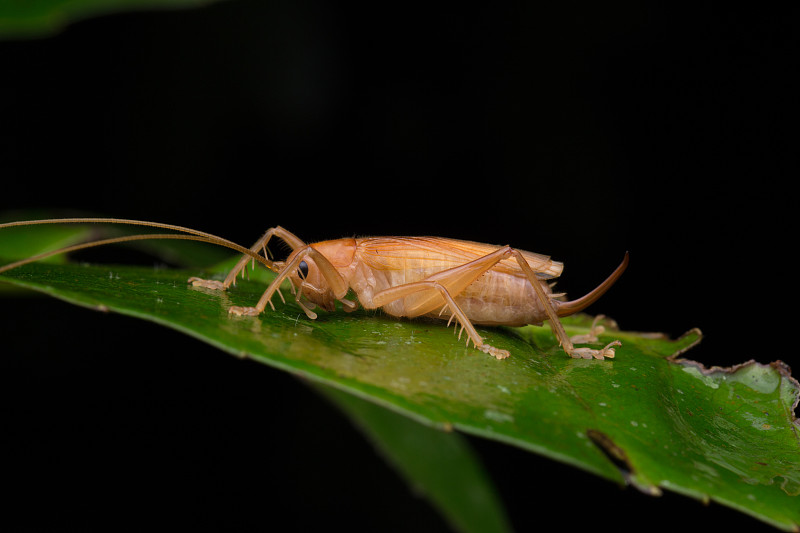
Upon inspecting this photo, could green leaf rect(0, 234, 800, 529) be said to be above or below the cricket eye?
below

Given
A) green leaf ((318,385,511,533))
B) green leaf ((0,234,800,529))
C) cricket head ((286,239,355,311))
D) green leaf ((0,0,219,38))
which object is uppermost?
green leaf ((0,0,219,38))

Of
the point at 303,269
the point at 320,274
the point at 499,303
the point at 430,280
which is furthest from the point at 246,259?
the point at 499,303

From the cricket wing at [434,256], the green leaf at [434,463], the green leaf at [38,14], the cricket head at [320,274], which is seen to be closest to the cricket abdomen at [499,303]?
the cricket wing at [434,256]

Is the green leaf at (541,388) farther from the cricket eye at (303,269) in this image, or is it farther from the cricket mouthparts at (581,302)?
the cricket mouthparts at (581,302)

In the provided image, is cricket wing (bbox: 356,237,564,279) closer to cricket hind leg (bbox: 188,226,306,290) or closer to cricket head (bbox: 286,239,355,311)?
cricket head (bbox: 286,239,355,311)

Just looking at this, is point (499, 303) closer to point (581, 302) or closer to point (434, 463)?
point (581, 302)

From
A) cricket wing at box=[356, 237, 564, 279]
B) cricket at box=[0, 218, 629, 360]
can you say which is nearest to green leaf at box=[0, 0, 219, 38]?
cricket at box=[0, 218, 629, 360]

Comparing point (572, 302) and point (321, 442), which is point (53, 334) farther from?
point (572, 302)

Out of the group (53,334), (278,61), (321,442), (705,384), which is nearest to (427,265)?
(705,384)
